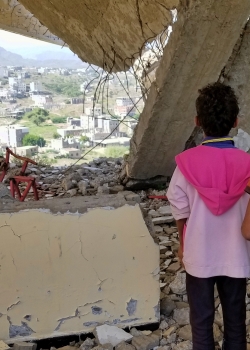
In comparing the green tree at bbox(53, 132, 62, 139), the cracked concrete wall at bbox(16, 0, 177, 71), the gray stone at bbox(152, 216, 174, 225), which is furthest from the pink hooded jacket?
the green tree at bbox(53, 132, 62, 139)

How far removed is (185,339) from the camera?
2408mm

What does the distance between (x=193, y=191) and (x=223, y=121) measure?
0.34m

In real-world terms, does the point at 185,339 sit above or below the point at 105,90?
below

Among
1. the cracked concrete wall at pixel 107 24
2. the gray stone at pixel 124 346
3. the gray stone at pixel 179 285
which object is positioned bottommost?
the gray stone at pixel 124 346

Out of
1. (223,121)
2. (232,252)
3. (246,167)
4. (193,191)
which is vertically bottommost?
(232,252)

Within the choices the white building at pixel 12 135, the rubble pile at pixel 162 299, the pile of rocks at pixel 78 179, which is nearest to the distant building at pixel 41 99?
the white building at pixel 12 135

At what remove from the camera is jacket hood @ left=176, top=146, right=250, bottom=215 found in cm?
179

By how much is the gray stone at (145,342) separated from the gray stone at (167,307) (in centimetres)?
26

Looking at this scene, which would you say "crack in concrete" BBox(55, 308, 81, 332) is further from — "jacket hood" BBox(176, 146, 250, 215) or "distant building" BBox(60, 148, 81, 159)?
"distant building" BBox(60, 148, 81, 159)

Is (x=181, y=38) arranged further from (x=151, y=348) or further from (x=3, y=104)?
(x=3, y=104)

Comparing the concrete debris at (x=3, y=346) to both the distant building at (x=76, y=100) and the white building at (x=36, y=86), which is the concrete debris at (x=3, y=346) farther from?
the white building at (x=36, y=86)

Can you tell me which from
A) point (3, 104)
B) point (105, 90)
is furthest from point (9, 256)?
point (3, 104)

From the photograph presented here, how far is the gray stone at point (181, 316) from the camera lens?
8.36 feet

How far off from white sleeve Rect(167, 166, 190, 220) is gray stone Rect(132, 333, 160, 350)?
871mm
